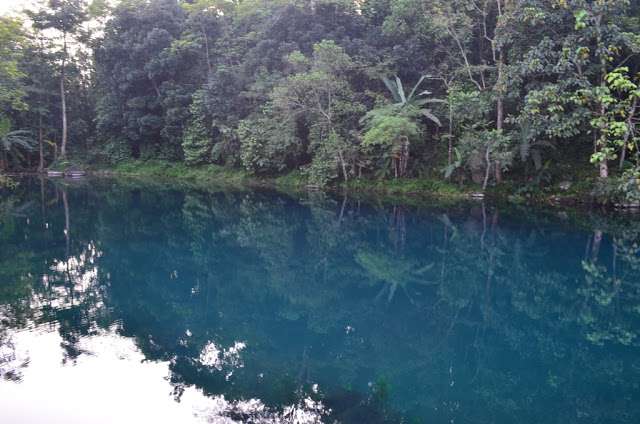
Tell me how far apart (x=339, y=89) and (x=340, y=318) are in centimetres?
1547

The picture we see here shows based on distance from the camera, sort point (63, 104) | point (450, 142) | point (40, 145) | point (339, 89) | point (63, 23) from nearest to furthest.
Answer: point (450, 142), point (339, 89), point (63, 23), point (40, 145), point (63, 104)

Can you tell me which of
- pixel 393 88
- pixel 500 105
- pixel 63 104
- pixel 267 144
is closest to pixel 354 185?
pixel 393 88

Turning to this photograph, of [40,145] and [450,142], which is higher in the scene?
[40,145]

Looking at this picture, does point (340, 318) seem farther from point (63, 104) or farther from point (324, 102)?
point (63, 104)

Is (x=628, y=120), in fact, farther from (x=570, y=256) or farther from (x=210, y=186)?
(x=210, y=186)

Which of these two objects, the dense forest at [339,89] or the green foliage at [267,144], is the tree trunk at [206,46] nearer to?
the dense forest at [339,89]

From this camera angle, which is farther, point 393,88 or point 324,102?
point 324,102

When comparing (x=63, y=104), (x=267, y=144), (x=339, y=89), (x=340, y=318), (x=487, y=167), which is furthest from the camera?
(x=63, y=104)

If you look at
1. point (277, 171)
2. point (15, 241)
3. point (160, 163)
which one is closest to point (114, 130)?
point (160, 163)

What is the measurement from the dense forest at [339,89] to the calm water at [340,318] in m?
4.15

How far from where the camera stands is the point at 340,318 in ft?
25.0

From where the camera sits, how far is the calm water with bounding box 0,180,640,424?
5.20m

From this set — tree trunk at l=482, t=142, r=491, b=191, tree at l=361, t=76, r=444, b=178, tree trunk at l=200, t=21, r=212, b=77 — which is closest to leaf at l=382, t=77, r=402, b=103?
tree at l=361, t=76, r=444, b=178

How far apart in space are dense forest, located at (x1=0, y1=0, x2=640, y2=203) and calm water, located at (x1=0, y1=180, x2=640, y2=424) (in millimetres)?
4151
